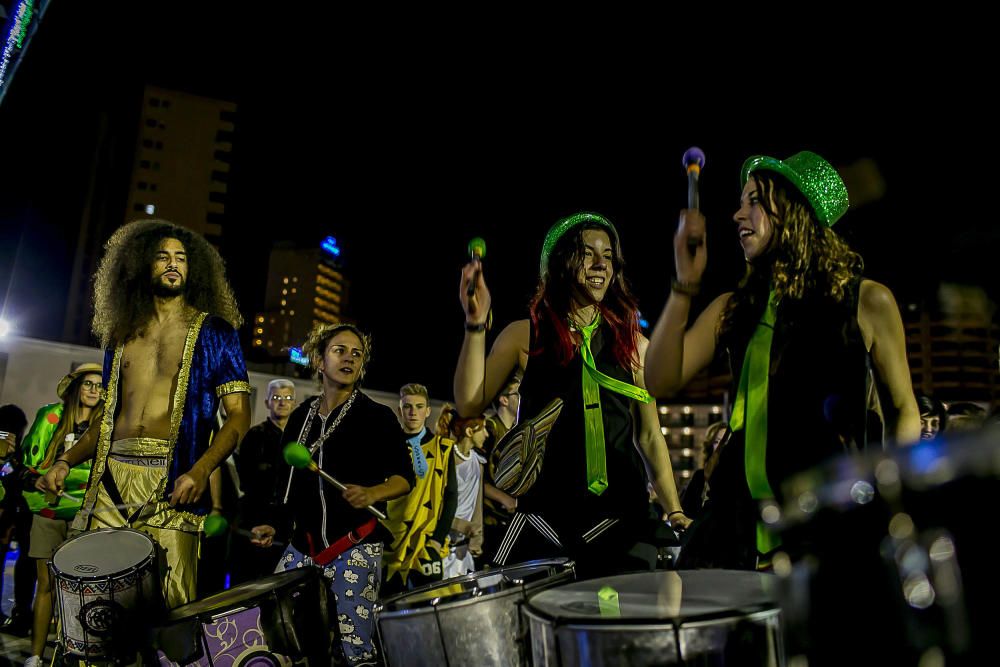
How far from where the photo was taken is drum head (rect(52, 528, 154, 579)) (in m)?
2.89

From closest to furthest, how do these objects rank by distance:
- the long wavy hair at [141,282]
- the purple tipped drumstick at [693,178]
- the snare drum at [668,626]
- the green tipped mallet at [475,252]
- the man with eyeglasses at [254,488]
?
the snare drum at [668,626] < the purple tipped drumstick at [693,178] < the green tipped mallet at [475,252] < the long wavy hair at [141,282] < the man with eyeglasses at [254,488]

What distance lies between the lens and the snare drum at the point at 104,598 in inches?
112

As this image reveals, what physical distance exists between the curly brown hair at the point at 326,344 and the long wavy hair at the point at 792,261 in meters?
3.02

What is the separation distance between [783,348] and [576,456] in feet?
3.35

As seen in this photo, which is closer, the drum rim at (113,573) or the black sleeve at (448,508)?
the drum rim at (113,573)

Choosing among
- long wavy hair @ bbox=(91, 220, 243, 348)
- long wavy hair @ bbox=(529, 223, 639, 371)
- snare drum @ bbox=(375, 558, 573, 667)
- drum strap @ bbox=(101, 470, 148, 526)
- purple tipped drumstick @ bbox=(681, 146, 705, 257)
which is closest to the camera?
snare drum @ bbox=(375, 558, 573, 667)

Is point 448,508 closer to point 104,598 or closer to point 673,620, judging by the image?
point 104,598

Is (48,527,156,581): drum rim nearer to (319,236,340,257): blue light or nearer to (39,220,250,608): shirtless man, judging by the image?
(39,220,250,608): shirtless man

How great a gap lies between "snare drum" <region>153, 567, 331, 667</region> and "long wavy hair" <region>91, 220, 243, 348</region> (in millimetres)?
1467

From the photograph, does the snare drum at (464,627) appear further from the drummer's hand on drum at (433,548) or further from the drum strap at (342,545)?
the drummer's hand on drum at (433,548)

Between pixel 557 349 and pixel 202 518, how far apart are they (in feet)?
5.64

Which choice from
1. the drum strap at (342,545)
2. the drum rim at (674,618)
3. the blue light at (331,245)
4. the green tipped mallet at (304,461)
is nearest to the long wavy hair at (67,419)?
the green tipped mallet at (304,461)

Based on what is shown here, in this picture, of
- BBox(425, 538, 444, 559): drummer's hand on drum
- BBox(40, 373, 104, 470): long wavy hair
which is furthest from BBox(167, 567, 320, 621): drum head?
BBox(40, 373, 104, 470): long wavy hair

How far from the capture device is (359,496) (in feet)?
13.8
